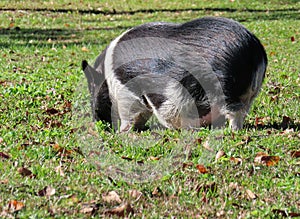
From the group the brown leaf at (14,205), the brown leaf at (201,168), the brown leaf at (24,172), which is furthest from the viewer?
the brown leaf at (201,168)

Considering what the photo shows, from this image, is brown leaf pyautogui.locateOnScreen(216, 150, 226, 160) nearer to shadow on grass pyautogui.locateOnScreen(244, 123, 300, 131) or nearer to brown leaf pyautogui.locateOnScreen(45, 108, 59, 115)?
shadow on grass pyautogui.locateOnScreen(244, 123, 300, 131)

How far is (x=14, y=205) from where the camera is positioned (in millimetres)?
3795

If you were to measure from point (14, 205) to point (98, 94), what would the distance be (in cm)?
239

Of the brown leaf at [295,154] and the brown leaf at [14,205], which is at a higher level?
the brown leaf at [14,205]

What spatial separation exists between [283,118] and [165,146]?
1778 millimetres

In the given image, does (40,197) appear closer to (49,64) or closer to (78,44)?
(49,64)

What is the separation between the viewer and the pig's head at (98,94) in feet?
19.5

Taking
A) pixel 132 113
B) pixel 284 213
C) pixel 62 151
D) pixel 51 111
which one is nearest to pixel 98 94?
pixel 132 113

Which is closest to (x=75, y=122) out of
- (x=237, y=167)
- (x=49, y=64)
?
(x=237, y=167)

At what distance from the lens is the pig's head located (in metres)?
5.95

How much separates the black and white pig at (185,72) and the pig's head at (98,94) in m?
0.02

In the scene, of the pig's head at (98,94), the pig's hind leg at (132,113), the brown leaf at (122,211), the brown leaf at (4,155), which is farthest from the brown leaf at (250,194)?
the pig's head at (98,94)

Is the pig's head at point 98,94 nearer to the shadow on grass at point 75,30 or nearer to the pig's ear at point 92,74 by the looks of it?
the pig's ear at point 92,74

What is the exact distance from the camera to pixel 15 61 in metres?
10.3
